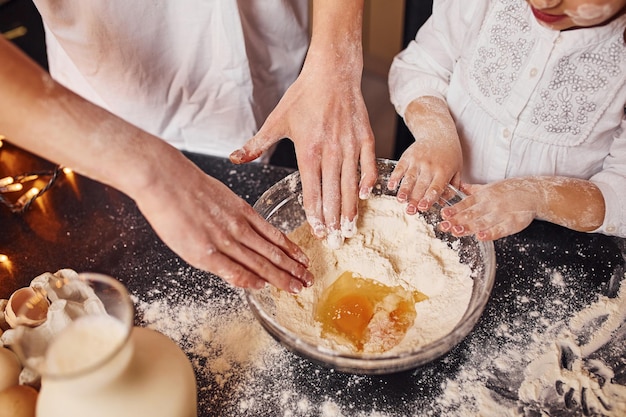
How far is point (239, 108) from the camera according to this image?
145cm

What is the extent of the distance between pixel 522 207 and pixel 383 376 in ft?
1.40

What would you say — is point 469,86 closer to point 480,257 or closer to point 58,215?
point 480,257

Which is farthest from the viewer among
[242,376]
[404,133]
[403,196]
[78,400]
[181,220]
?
[404,133]

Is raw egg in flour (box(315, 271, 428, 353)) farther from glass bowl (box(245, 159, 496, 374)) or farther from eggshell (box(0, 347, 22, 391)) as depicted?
eggshell (box(0, 347, 22, 391))

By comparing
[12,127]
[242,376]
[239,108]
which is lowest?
[242,376]

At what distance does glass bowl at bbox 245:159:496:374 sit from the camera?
2.65 ft

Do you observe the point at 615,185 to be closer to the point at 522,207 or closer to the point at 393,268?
the point at 522,207

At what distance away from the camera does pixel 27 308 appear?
90 cm

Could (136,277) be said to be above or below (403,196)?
below

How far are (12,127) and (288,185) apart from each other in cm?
55

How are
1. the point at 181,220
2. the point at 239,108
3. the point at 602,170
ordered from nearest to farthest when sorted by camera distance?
the point at 181,220 → the point at 602,170 → the point at 239,108

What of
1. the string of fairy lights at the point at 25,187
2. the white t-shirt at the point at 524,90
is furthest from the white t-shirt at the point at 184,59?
the white t-shirt at the point at 524,90

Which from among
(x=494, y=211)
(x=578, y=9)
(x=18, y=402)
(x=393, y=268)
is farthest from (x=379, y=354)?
(x=578, y=9)

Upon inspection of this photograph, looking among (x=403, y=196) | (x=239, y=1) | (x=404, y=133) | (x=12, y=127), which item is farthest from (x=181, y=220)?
(x=404, y=133)
